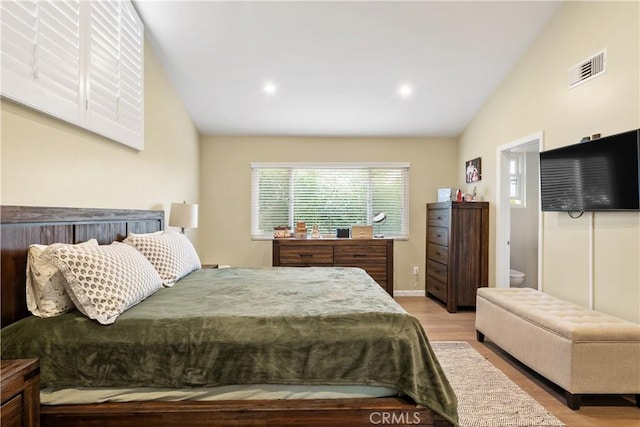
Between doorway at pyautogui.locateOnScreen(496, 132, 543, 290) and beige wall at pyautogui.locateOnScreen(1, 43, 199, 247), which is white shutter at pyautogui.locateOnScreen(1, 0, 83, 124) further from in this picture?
doorway at pyautogui.locateOnScreen(496, 132, 543, 290)

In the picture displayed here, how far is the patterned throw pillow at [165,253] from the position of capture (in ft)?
7.74

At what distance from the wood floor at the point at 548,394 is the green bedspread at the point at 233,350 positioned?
3.82 feet

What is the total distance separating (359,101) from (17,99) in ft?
10.9

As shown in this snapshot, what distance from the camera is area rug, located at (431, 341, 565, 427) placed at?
2031mm

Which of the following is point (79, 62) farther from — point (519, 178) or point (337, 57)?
point (519, 178)

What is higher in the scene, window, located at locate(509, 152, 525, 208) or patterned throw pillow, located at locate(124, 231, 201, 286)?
window, located at locate(509, 152, 525, 208)

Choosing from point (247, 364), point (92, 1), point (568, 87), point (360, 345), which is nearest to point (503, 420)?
point (360, 345)

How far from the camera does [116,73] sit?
8.57 feet

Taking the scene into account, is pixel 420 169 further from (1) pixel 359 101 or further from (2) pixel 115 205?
(2) pixel 115 205

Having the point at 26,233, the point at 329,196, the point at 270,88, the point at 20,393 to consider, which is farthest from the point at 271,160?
the point at 20,393

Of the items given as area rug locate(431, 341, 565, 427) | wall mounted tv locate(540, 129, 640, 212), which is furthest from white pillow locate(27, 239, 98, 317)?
wall mounted tv locate(540, 129, 640, 212)

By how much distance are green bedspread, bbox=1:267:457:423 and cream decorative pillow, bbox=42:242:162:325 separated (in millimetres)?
56

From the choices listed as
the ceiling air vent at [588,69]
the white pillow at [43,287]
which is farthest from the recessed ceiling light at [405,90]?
the white pillow at [43,287]

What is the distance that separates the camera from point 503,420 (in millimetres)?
2035
